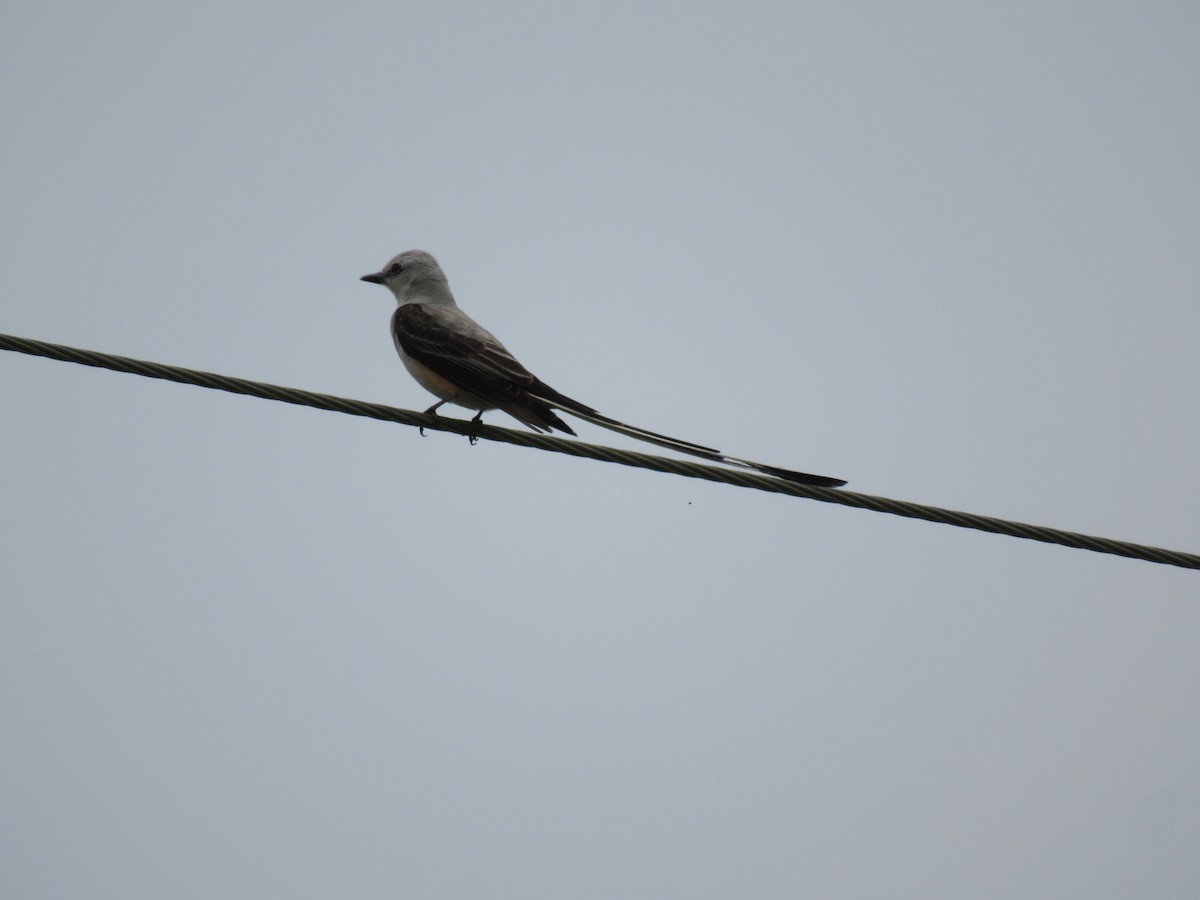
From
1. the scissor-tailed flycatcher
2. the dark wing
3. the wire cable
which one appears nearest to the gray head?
the scissor-tailed flycatcher

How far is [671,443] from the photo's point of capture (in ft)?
14.1

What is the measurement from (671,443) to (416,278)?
3.41 metres

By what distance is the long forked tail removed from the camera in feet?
12.8

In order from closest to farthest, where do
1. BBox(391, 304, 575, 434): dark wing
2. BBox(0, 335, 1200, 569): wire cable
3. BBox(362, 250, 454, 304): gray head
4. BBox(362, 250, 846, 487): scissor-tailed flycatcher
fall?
1. BBox(0, 335, 1200, 569): wire cable
2. BBox(362, 250, 846, 487): scissor-tailed flycatcher
3. BBox(391, 304, 575, 434): dark wing
4. BBox(362, 250, 454, 304): gray head

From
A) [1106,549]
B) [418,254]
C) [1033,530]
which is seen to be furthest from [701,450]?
[418,254]

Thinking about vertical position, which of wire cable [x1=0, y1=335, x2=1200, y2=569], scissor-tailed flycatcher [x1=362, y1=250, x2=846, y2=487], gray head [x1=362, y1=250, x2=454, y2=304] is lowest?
wire cable [x1=0, y1=335, x2=1200, y2=569]

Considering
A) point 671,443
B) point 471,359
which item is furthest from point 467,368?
point 671,443

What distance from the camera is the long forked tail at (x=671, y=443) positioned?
3.91 metres

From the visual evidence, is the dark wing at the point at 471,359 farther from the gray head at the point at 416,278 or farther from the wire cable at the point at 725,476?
the wire cable at the point at 725,476

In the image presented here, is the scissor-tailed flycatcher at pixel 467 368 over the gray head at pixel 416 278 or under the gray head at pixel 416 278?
under

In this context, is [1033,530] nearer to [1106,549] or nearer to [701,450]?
[1106,549]

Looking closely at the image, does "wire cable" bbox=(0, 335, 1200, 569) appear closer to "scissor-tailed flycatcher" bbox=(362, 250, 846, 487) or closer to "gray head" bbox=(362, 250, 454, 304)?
"scissor-tailed flycatcher" bbox=(362, 250, 846, 487)

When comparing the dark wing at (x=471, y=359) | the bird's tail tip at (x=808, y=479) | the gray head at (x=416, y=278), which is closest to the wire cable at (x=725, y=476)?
the bird's tail tip at (x=808, y=479)

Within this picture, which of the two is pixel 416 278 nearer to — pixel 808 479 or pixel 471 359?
pixel 471 359
